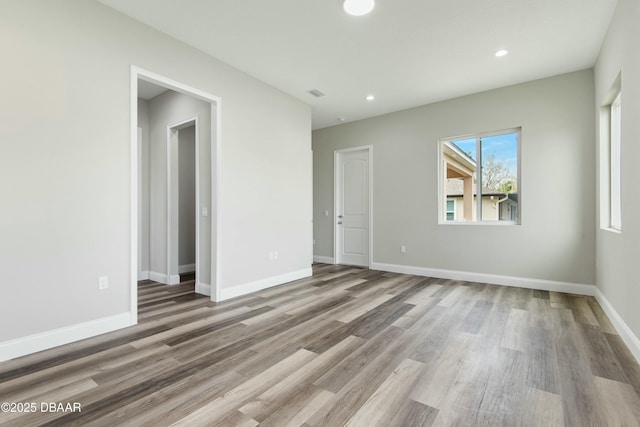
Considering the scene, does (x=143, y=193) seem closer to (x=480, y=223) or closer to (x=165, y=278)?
(x=165, y=278)

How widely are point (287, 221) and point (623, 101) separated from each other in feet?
12.9

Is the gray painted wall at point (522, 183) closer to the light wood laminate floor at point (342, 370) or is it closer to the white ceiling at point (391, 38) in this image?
the white ceiling at point (391, 38)

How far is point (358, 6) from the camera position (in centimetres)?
264

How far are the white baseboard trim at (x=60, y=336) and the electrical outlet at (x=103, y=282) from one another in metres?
0.27

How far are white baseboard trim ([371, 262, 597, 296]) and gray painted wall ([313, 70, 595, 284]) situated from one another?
0.07m

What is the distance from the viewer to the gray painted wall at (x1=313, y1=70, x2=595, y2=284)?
391 centimetres

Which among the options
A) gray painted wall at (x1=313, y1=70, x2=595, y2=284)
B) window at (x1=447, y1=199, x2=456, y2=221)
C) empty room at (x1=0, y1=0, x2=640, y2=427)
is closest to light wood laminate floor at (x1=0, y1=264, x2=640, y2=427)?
empty room at (x1=0, y1=0, x2=640, y2=427)

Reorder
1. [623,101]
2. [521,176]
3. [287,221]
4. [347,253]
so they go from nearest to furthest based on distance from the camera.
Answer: [623,101]
[521,176]
[287,221]
[347,253]

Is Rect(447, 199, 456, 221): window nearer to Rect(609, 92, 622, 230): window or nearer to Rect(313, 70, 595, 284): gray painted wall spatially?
Rect(313, 70, 595, 284): gray painted wall

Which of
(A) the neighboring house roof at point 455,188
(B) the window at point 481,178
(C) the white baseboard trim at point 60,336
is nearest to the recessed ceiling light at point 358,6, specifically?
(B) the window at point 481,178

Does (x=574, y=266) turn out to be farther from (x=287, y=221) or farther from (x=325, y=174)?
(x=325, y=174)

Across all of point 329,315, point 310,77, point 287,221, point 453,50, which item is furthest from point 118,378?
point 453,50

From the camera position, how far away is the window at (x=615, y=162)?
325 cm

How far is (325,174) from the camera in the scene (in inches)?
256
